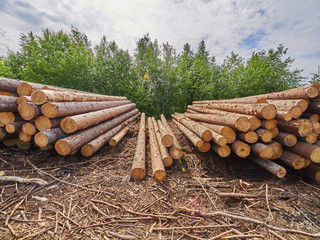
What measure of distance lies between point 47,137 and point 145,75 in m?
12.1

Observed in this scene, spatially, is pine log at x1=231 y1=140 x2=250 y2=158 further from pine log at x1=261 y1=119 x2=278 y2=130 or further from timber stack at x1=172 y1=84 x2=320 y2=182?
pine log at x1=261 y1=119 x2=278 y2=130

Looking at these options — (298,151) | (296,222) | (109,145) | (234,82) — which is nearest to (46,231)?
(109,145)

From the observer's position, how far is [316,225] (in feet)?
6.56

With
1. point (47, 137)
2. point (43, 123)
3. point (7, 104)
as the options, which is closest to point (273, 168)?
point (47, 137)

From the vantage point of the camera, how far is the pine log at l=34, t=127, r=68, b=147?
2912 mm

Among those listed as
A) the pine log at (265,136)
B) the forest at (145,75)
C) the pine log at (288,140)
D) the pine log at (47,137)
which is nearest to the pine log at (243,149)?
the pine log at (265,136)

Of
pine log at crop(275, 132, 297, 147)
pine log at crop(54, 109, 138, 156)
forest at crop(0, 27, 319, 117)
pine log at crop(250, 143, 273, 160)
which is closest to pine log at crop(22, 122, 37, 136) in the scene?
pine log at crop(54, 109, 138, 156)

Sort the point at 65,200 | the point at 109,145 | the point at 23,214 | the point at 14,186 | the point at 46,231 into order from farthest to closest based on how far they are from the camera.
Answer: the point at 109,145 < the point at 14,186 < the point at 65,200 < the point at 23,214 < the point at 46,231

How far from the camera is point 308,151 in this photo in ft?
8.93

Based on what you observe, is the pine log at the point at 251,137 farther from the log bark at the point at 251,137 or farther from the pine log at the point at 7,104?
the pine log at the point at 7,104

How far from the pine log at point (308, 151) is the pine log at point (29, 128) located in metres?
6.07

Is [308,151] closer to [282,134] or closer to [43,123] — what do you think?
[282,134]

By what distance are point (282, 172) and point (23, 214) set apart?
15.3ft

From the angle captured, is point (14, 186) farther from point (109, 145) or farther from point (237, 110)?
point (237, 110)
